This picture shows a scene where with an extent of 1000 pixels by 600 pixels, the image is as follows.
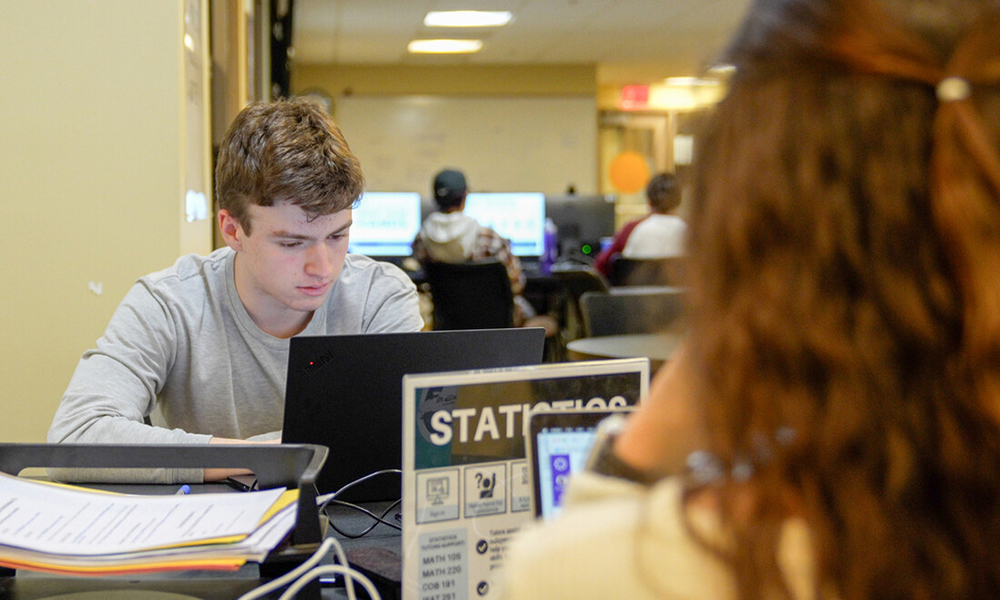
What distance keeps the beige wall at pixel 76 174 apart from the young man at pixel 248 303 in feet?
1.73

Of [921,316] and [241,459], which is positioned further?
[241,459]

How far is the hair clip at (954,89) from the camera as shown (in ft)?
1.24

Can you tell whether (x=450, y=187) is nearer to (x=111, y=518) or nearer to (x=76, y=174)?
(x=76, y=174)

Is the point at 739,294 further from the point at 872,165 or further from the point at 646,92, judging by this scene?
the point at 646,92

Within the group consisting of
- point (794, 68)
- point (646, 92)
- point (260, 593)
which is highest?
point (646, 92)

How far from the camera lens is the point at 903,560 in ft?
1.26

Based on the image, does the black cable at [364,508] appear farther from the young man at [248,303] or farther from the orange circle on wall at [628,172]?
the orange circle on wall at [628,172]

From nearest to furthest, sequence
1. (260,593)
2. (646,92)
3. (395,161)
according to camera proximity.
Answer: (260,593) < (395,161) < (646,92)

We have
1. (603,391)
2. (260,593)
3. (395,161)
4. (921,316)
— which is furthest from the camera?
(395,161)

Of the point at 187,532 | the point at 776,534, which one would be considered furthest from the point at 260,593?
the point at 776,534

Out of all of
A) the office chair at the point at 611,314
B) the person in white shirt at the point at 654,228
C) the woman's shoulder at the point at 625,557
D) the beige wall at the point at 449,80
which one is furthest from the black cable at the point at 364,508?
the beige wall at the point at 449,80

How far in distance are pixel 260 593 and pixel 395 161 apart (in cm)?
814

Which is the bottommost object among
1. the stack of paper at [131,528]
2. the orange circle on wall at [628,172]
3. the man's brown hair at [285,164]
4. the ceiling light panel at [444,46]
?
the stack of paper at [131,528]

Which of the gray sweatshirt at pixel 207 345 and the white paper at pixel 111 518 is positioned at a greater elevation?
the gray sweatshirt at pixel 207 345
